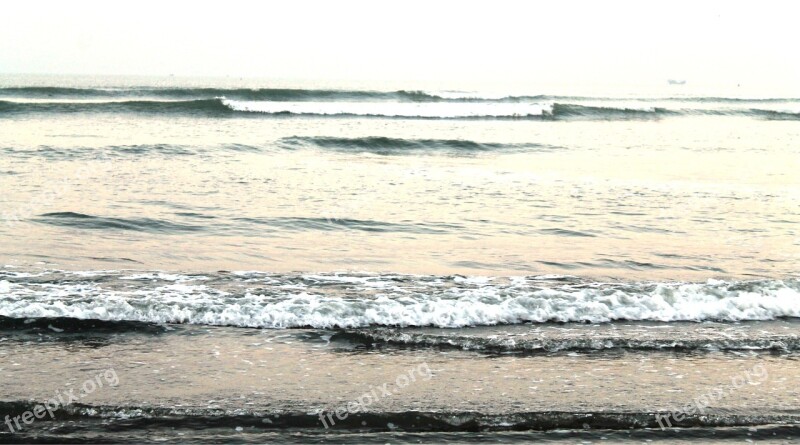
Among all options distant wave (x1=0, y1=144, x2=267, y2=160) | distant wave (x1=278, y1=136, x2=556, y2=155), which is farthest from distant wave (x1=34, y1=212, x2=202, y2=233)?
distant wave (x1=278, y1=136, x2=556, y2=155)

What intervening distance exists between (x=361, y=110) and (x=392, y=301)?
112ft

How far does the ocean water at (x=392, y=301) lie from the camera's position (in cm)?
502

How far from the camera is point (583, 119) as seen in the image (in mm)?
41219

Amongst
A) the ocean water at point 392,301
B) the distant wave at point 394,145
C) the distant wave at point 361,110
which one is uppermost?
the distant wave at point 361,110

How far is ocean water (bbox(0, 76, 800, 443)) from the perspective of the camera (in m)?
5.02

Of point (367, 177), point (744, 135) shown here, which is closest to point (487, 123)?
point (744, 135)

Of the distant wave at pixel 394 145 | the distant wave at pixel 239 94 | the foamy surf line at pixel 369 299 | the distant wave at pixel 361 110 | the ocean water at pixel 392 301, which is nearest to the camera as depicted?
the ocean water at pixel 392 301

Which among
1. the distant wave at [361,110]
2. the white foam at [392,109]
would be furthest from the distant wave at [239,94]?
the white foam at [392,109]

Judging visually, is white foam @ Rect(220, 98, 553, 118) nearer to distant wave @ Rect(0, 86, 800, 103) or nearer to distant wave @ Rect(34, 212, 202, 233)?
distant wave @ Rect(0, 86, 800, 103)

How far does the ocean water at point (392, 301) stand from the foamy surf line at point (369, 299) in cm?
3

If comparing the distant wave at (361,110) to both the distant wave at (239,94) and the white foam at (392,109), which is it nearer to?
the white foam at (392,109)

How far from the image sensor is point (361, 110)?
4109 cm

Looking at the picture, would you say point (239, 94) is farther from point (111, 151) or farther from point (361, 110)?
point (111, 151)

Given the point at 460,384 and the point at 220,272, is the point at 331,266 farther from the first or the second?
the point at 460,384
